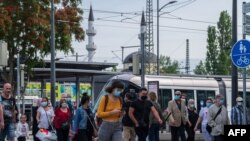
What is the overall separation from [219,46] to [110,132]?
66.7 m

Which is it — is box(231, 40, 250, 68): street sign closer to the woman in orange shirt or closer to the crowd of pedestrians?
the crowd of pedestrians

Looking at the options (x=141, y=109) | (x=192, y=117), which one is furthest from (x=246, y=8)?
(x=192, y=117)

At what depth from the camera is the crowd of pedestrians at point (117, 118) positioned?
14.4 metres

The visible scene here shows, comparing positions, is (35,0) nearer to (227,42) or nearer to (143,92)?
(143,92)

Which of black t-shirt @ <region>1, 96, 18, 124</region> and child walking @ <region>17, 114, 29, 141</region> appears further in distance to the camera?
child walking @ <region>17, 114, 29, 141</region>

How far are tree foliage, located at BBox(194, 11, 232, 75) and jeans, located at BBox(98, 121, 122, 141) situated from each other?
214 ft

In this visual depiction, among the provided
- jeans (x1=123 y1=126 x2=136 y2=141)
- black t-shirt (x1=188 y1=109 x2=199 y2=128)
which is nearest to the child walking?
black t-shirt (x1=188 y1=109 x2=199 y2=128)

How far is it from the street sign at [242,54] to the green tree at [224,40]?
2375 inches

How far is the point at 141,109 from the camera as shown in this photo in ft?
61.3

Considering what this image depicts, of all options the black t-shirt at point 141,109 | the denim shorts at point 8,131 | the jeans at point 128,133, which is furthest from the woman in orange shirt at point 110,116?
the jeans at point 128,133

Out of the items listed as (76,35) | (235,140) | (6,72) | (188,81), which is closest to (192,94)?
(188,81)

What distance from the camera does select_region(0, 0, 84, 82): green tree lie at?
1467 inches

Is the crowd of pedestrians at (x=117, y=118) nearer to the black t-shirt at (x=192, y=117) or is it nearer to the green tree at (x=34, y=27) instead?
the black t-shirt at (x=192, y=117)

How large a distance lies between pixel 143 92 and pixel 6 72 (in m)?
22.3
